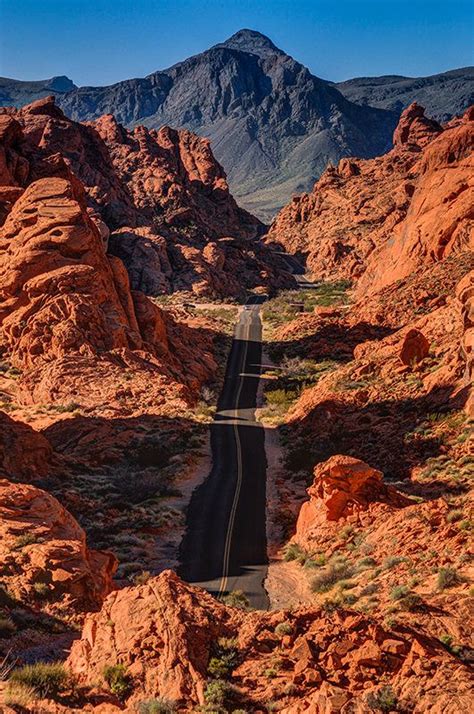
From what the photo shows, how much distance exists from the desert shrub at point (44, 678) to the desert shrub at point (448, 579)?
9.31 metres

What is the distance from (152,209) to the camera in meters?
116

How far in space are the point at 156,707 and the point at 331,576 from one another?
12.0 metres

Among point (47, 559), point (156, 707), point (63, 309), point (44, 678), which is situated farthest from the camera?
point (63, 309)

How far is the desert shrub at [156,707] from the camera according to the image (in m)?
11.5

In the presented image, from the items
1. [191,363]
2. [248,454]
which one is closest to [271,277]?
[191,363]

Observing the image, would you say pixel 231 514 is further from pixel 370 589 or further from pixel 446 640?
pixel 446 640

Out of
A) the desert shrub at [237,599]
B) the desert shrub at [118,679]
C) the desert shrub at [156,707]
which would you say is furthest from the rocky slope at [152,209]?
the desert shrub at [156,707]

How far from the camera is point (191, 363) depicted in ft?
184

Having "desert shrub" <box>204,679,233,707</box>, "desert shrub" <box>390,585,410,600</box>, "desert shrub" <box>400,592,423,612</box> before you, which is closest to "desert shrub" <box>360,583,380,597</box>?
"desert shrub" <box>390,585,410,600</box>

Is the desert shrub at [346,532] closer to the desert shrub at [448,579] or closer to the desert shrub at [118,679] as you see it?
the desert shrub at [448,579]

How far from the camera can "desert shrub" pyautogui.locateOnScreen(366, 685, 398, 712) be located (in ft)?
36.2

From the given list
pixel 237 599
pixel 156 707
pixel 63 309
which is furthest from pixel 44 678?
pixel 63 309

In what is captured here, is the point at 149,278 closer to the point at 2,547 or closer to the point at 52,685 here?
the point at 2,547

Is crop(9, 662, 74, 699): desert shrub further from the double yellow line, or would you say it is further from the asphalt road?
the double yellow line
